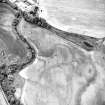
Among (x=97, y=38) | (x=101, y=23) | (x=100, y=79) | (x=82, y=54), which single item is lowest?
(x=100, y=79)

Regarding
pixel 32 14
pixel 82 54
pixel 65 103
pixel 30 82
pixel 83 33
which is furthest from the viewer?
pixel 32 14

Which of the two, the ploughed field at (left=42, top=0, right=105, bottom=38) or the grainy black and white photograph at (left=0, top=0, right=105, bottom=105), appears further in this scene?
the ploughed field at (left=42, top=0, right=105, bottom=38)

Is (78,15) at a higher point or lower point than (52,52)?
A: higher

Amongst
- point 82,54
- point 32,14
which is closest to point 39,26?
point 32,14

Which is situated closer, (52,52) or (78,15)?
(52,52)

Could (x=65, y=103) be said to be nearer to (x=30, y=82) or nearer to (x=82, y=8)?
(x=30, y=82)

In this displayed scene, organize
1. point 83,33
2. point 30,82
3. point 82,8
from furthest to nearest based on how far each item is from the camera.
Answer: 1. point 82,8
2. point 83,33
3. point 30,82

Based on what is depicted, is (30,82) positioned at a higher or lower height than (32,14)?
lower

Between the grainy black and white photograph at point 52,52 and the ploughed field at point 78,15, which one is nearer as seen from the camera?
the grainy black and white photograph at point 52,52
